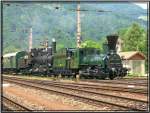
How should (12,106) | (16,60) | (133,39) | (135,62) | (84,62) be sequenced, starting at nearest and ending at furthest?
(12,106) → (84,62) → (16,60) → (135,62) → (133,39)

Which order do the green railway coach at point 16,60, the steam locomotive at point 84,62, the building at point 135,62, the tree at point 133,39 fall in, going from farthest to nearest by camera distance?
the tree at point 133,39, the building at point 135,62, the green railway coach at point 16,60, the steam locomotive at point 84,62

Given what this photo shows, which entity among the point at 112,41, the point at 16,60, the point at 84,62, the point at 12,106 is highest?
the point at 112,41

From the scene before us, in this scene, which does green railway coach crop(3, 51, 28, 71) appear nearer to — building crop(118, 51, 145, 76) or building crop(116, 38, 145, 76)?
building crop(116, 38, 145, 76)

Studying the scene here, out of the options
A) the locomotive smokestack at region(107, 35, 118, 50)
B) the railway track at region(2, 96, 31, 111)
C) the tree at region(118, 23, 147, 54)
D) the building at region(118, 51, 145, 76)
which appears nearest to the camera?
the railway track at region(2, 96, 31, 111)

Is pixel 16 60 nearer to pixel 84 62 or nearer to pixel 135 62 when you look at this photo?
pixel 135 62

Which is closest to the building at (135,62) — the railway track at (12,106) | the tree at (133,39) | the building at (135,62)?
the building at (135,62)

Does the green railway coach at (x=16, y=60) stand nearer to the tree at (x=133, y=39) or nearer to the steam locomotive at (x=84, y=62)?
the steam locomotive at (x=84, y=62)

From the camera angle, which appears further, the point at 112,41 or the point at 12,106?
the point at 112,41

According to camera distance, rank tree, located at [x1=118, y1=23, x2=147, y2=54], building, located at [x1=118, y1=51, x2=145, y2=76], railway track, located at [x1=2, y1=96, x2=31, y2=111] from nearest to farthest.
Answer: railway track, located at [x1=2, y1=96, x2=31, y2=111], building, located at [x1=118, y1=51, x2=145, y2=76], tree, located at [x1=118, y1=23, x2=147, y2=54]

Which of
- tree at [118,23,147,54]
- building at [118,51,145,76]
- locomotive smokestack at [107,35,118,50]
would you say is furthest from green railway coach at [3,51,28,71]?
tree at [118,23,147,54]

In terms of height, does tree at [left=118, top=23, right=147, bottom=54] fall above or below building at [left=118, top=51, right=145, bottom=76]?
above

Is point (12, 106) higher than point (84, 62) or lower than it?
lower

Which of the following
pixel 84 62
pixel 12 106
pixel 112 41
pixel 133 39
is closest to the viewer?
pixel 12 106

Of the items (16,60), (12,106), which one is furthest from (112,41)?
(16,60)
